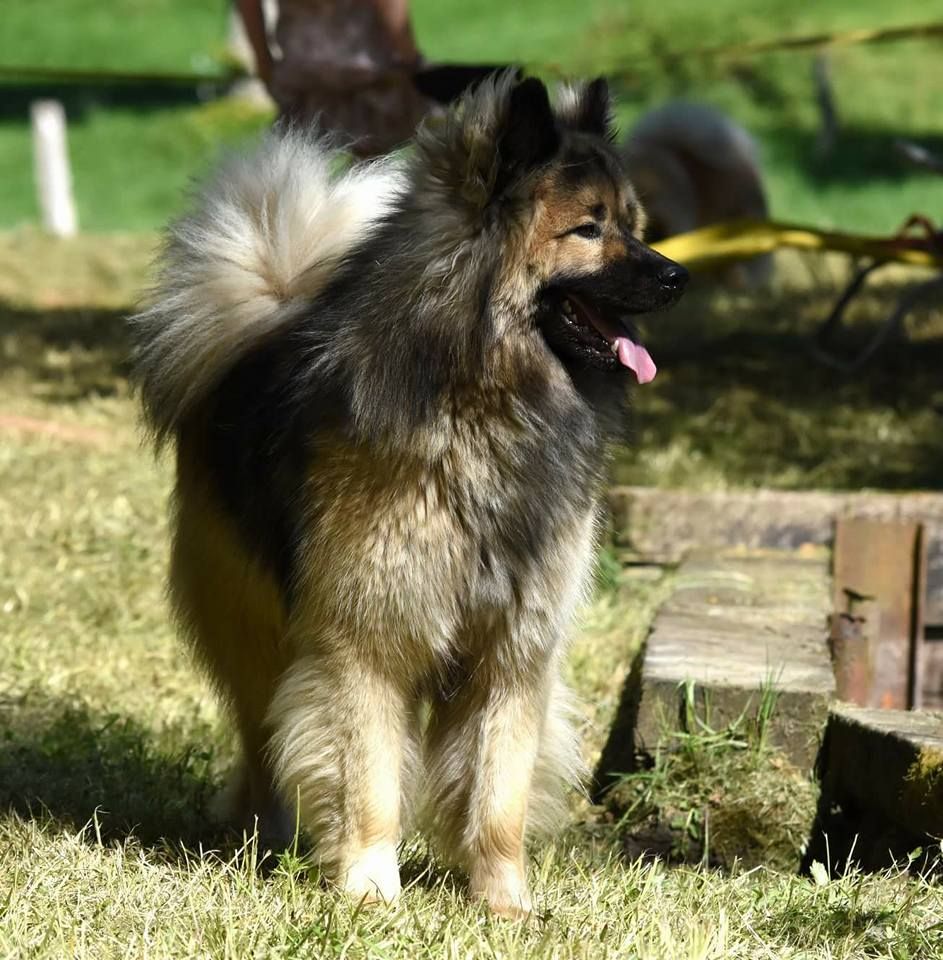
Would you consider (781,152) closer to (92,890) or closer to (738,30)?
(738,30)

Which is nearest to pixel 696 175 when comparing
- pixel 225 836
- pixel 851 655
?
pixel 851 655

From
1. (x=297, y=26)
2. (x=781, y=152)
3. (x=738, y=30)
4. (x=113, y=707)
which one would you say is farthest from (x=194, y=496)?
(x=738, y=30)

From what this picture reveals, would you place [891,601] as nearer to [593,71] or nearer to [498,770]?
[498,770]

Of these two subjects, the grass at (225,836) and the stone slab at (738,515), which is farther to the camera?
the stone slab at (738,515)

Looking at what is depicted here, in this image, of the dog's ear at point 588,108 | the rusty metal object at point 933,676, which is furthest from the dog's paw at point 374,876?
the rusty metal object at point 933,676

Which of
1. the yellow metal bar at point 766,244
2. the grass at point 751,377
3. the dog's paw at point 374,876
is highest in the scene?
the yellow metal bar at point 766,244

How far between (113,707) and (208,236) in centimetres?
186

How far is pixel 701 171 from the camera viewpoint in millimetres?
13578

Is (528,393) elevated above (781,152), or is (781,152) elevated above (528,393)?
(528,393)

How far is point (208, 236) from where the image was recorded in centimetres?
409

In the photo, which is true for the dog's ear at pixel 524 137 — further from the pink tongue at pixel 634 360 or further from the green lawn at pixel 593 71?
the green lawn at pixel 593 71

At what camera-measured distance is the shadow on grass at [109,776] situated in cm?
419

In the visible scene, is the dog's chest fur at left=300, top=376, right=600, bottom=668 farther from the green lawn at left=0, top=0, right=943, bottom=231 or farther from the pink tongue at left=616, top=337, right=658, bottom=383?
the green lawn at left=0, top=0, right=943, bottom=231

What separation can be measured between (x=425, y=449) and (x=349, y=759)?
0.76 m
